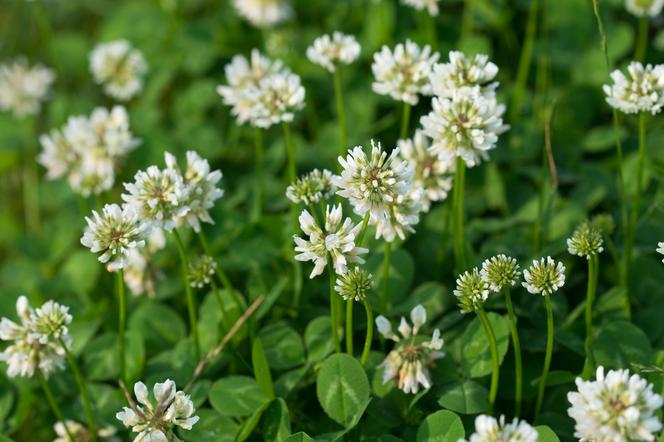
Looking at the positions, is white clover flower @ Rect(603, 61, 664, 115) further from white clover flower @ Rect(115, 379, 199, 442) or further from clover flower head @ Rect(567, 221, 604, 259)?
white clover flower @ Rect(115, 379, 199, 442)

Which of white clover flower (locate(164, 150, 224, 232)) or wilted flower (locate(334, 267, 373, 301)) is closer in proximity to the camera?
wilted flower (locate(334, 267, 373, 301))

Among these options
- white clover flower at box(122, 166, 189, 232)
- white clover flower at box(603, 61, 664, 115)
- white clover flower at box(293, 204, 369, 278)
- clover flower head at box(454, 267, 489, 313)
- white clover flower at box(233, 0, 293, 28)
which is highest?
white clover flower at box(233, 0, 293, 28)

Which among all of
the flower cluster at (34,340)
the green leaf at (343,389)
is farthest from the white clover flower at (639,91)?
the flower cluster at (34,340)

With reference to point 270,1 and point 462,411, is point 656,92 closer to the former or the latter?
point 462,411

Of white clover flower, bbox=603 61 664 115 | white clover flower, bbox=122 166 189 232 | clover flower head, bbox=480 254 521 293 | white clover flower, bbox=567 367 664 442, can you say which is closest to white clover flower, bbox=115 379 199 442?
white clover flower, bbox=122 166 189 232

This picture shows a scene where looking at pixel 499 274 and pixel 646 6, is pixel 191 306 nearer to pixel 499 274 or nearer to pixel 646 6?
pixel 499 274

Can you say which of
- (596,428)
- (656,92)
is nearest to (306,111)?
(656,92)

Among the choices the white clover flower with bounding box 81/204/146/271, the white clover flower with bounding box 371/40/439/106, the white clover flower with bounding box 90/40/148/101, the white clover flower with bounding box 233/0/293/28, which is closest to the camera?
the white clover flower with bounding box 81/204/146/271
